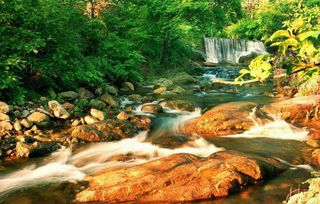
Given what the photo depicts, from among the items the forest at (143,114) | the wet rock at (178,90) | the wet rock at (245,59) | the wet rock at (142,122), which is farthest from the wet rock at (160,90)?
the wet rock at (245,59)

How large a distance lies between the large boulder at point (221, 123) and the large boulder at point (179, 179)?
350cm

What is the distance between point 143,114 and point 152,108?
572mm

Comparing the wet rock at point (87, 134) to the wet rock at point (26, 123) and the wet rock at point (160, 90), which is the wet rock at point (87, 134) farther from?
the wet rock at point (160, 90)

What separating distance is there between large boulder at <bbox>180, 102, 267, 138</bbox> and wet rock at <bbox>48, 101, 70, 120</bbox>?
396 centimetres

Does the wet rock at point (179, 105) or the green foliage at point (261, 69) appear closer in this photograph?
the green foliage at point (261, 69)

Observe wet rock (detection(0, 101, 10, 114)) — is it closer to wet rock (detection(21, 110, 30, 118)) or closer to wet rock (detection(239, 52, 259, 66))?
wet rock (detection(21, 110, 30, 118))

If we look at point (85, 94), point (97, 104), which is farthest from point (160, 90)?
point (97, 104)

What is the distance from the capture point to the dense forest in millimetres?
12358

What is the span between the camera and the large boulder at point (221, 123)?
39.0 feet

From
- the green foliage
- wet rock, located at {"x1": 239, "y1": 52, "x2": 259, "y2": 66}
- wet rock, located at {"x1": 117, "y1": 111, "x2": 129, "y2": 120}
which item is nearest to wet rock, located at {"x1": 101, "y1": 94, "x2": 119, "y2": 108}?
wet rock, located at {"x1": 117, "y1": 111, "x2": 129, "y2": 120}

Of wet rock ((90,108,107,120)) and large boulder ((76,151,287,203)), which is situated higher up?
wet rock ((90,108,107,120))

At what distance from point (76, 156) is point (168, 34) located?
1543 cm

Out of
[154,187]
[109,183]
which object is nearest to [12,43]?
[109,183]

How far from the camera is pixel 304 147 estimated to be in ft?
33.3
